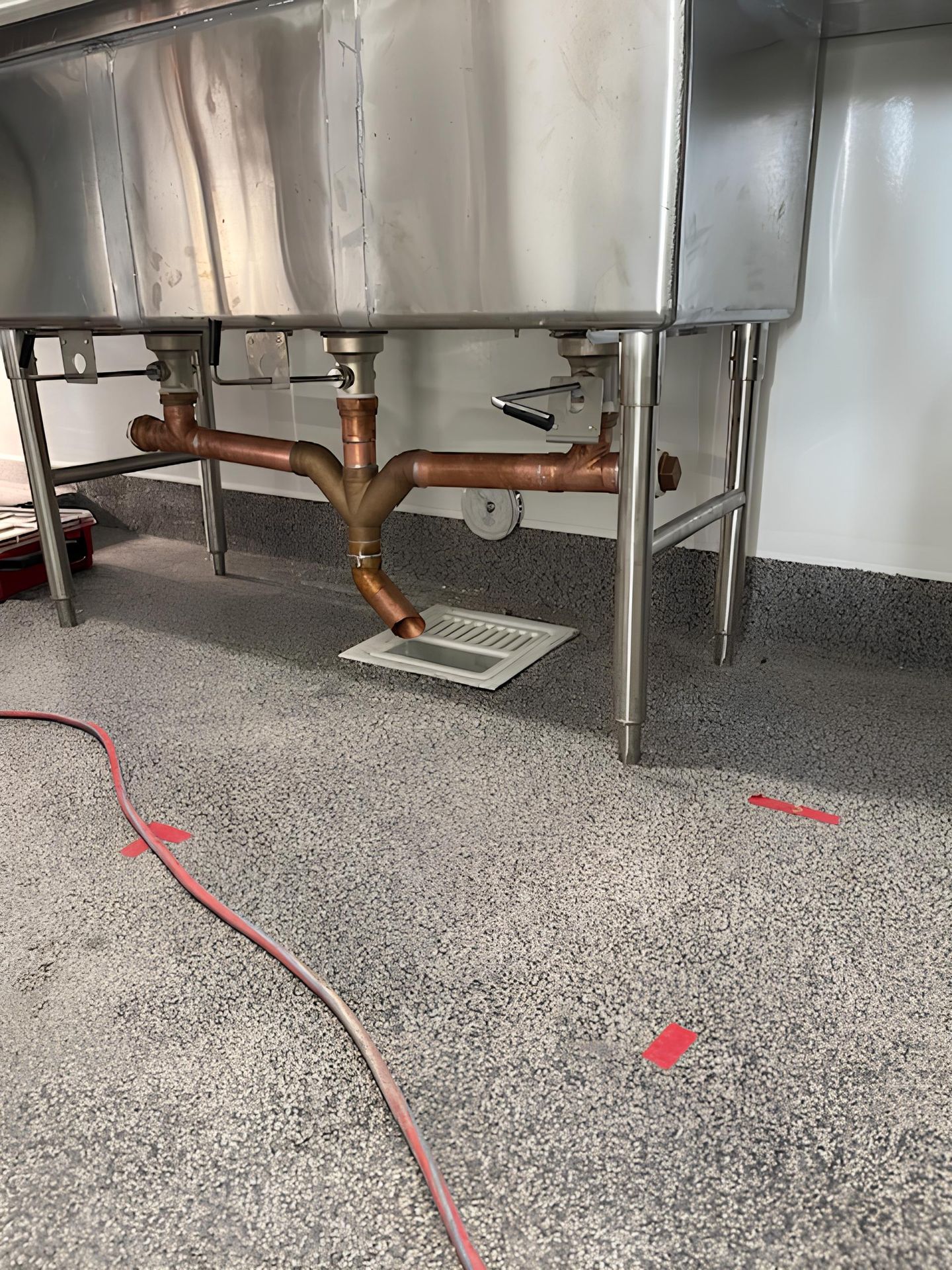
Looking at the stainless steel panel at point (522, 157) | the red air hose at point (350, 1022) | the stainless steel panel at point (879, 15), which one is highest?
the stainless steel panel at point (879, 15)

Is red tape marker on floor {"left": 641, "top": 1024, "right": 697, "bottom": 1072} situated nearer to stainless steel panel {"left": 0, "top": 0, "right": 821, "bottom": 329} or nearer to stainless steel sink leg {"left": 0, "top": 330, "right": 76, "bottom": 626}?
stainless steel panel {"left": 0, "top": 0, "right": 821, "bottom": 329}

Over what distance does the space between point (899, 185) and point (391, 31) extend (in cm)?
61

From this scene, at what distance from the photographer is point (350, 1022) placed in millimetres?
630

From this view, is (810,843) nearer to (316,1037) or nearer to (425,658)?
(316,1037)

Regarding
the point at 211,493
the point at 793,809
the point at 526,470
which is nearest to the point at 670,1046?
the point at 793,809

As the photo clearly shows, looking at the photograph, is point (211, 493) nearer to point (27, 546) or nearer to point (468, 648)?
point (27, 546)

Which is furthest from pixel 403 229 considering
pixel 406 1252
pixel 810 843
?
pixel 406 1252

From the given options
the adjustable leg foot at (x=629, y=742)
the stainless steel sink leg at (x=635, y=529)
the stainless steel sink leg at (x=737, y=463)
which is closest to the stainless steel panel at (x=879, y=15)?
the stainless steel sink leg at (x=737, y=463)

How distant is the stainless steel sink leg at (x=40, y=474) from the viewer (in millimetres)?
1330

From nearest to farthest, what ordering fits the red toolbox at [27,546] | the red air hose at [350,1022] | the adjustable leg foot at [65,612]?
the red air hose at [350,1022]
the adjustable leg foot at [65,612]
the red toolbox at [27,546]

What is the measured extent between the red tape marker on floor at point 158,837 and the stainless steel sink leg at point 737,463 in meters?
0.71

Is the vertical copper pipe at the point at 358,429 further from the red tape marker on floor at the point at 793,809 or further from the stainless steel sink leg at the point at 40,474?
the red tape marker on floor at the point at 793,809

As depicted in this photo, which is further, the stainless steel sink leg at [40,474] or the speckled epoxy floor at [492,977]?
the stainless steel sink leg at [40,474]

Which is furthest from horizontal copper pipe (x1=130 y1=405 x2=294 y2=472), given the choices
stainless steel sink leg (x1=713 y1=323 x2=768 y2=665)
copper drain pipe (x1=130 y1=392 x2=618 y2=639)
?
stainless steel sink leg (x1=713 y1=323 x2=768 y2=665)
